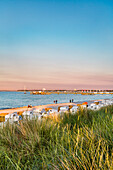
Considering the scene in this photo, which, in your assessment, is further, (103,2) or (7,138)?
(103,2)

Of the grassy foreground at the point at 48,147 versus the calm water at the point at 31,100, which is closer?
the grassy foreground at the point at 48,147

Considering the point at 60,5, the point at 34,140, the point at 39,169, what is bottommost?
the point at 39,169

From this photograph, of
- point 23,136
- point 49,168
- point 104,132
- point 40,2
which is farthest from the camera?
point 40,2

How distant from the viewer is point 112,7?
1214 centimetres

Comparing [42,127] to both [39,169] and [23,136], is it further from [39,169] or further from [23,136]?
[39,169]

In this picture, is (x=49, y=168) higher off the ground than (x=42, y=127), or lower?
lower

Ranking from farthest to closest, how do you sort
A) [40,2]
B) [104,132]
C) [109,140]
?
1. [40,2]
2. [104,132]
3. [109,140]

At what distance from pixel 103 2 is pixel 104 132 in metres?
10.9

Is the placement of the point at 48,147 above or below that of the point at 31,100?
above

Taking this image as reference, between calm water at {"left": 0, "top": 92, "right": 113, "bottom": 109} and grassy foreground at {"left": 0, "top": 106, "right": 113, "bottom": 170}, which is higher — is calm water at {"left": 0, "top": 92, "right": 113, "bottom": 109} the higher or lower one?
the lower one

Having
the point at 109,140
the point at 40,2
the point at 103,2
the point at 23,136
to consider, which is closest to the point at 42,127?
the point at 23,136

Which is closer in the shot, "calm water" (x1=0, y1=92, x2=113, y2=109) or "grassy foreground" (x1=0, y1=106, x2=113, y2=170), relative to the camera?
"grassy foreground" (x1=0, y1=106, x2=113, y2=170)

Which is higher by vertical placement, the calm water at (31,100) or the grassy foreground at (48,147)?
the grassy foreground at (48,147)

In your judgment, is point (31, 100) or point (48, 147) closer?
point (48, 147)
